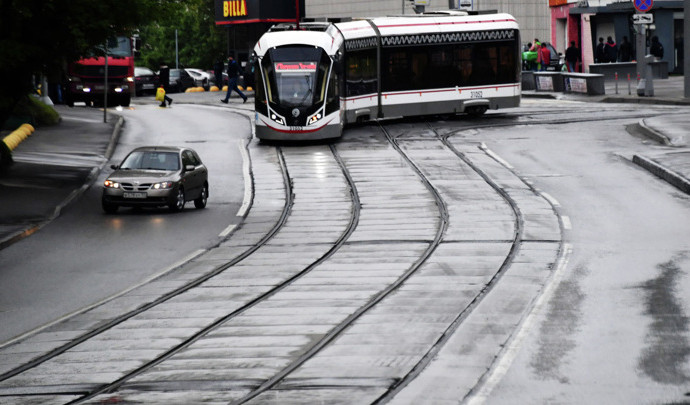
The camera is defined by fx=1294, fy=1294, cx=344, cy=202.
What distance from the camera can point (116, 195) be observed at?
Result: 26.4 metres

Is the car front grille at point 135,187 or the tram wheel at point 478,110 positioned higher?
the tram wheel at point 478,110

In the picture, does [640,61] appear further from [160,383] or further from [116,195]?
[160,383]

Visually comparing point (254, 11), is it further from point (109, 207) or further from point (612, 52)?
point (109, 207)

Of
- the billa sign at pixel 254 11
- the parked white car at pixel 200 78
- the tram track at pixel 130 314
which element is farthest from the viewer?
the billa sign at pixel 254 11

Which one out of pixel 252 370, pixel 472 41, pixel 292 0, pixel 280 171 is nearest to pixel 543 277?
pixel 252 370

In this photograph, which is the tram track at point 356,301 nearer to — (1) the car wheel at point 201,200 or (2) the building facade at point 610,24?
(1) the car wheel at point 201,200

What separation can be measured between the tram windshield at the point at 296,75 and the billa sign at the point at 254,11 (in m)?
50.7

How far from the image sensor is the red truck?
55656 millimetres

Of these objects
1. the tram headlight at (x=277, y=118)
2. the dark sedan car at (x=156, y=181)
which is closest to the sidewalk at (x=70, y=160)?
the dark sedan car at (x=156, y=181)

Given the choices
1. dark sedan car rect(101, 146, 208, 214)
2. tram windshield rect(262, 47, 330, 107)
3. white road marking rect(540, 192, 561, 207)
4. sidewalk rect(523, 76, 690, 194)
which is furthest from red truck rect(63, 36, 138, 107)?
white road marking rect(540, 192, 561, 207)

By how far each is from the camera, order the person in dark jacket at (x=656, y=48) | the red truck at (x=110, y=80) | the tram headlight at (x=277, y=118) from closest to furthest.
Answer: the tram headlight at (x=277, y=118)
the red truck at (x=110, y=80)
the person in dark jacket at (x=656, y=48)

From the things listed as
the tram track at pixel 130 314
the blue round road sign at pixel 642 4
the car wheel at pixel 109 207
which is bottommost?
the tram track at pixel 130 314

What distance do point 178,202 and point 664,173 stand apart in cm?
1069

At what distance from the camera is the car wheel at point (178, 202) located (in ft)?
87.4
